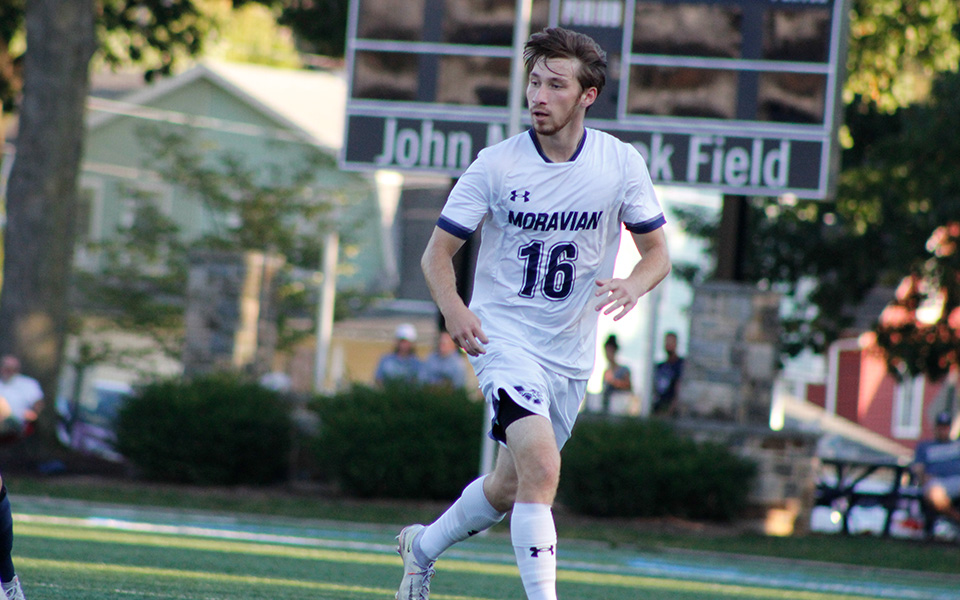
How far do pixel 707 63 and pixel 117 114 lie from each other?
80.1ft

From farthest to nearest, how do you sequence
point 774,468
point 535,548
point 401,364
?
point 401,364 → point 774,468 → point 535,548

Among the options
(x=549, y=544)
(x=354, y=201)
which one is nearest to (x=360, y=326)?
(x=354, y=201)

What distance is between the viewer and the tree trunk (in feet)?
54.5

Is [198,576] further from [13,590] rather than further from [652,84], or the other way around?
[652,84]

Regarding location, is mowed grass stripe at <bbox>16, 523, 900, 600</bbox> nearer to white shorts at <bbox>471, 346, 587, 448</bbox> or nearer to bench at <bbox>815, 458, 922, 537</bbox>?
white shorts at <bbox>471, 346, 587, 448</bbox>

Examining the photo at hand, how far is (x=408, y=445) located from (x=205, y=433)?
2272mm

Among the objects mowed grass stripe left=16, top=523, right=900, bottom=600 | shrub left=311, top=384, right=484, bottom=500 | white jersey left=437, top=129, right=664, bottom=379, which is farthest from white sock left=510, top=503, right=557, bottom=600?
shrub left=311, top=384, right=484, bottom=500

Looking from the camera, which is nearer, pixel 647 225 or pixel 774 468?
pixel 647 225

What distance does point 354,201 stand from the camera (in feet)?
96.3

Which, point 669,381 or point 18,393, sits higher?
point 669,381

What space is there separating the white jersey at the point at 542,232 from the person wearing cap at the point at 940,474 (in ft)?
31.9

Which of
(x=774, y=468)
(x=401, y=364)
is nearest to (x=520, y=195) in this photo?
(x=774, y=468)

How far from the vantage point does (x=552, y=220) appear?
5172 millimetres

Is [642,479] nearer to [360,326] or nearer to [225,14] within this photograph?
[360,326]
